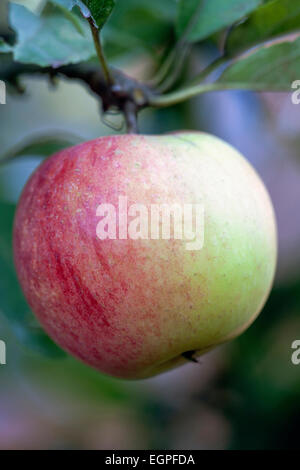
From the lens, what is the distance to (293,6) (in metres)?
0.63

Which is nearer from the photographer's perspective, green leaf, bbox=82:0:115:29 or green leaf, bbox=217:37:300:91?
green leaf, bbox=82:0:115:29

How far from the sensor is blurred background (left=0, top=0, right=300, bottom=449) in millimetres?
1080

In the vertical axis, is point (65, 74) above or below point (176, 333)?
above

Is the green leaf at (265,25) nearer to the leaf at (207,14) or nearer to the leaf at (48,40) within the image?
the leaf at (207,14)

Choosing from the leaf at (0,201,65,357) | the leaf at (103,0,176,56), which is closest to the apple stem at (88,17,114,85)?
the leaf at (103,0,176,56)

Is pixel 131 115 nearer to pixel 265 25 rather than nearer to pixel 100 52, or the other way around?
pixel 100 52

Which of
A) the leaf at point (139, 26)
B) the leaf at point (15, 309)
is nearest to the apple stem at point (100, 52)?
the leaf at point (139, 26)

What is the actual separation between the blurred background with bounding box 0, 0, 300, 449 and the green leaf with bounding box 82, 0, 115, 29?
17.4 inches

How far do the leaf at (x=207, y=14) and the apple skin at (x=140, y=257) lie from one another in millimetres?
205

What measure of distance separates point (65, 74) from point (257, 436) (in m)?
0.85

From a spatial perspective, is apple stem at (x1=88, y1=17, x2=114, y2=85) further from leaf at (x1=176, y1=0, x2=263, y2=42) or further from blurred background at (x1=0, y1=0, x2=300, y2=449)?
blurred background at (x1=0, y1=0, x2=300, y2=449)

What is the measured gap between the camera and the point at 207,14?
0.69 m

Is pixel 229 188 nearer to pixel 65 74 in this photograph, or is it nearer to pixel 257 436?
pixel 65 74
